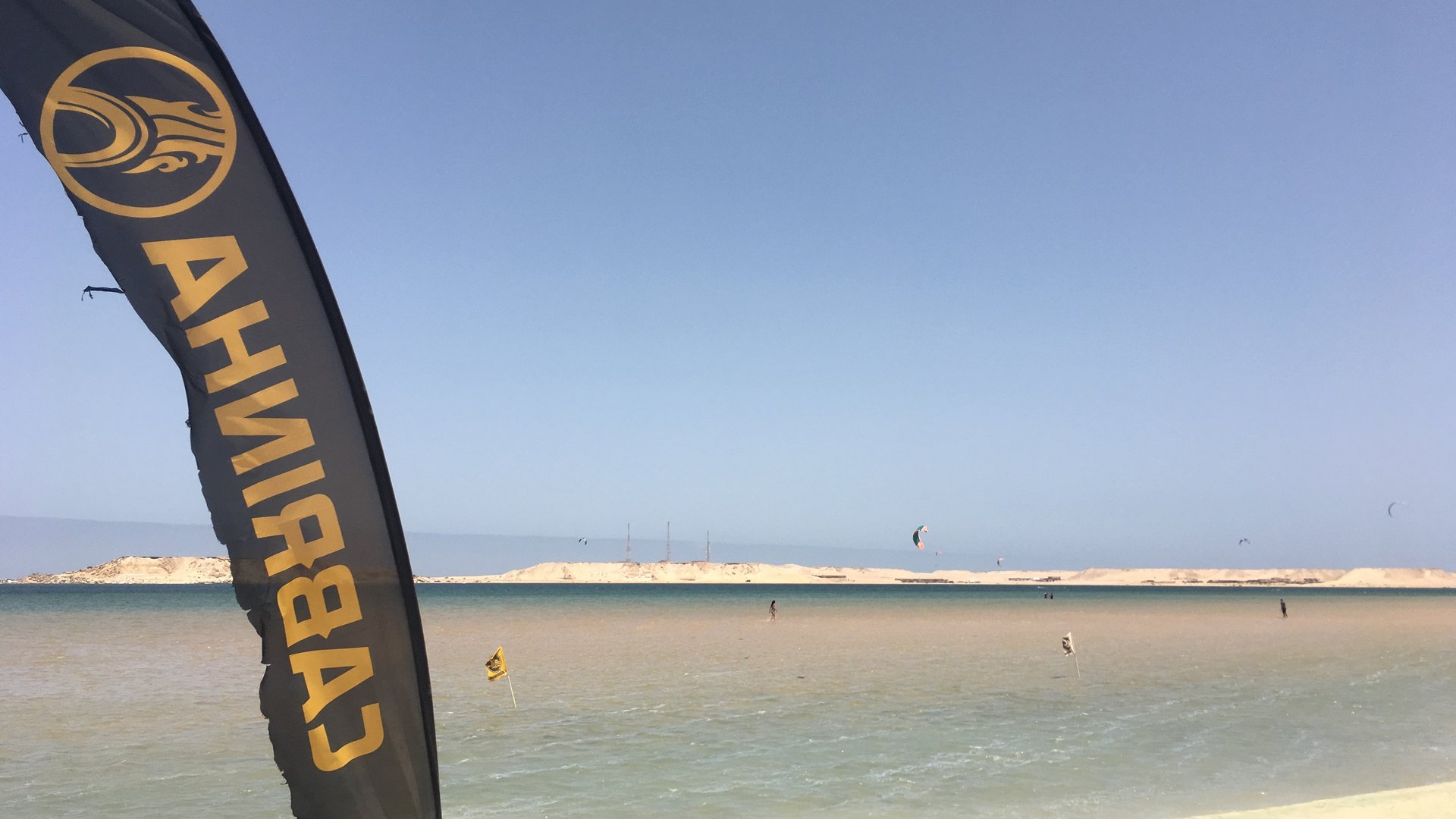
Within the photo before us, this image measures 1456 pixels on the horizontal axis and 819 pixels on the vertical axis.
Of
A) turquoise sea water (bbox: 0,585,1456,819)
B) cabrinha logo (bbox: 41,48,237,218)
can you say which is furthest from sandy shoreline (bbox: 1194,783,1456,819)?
cabrinha logo (bbox: 41,48,237,218)

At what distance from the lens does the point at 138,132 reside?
2.44 m

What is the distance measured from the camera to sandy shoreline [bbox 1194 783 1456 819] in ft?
31.1

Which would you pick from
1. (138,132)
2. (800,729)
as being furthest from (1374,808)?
(138,132)

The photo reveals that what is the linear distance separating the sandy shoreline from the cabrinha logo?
10542 millimetres

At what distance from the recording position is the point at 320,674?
8.07ft

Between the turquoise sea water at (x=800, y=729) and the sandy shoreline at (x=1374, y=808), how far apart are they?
1.25 meters

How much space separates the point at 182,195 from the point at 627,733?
15.1 meters

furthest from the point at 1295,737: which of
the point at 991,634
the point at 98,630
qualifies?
the point at 98,630

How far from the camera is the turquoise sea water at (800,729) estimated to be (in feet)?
39.3

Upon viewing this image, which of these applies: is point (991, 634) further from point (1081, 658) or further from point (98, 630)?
point (98, 630)

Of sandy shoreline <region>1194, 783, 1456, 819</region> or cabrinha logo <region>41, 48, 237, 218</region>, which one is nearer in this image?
cabrinha logo <region>41, 48, 237, 218</region>

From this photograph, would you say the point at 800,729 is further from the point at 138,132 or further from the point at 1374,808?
the point at 138,132

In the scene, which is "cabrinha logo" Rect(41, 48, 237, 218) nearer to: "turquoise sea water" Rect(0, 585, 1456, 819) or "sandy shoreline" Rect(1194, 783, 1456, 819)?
"turquoise sea water" Rect(0, 585, 1456, 819)

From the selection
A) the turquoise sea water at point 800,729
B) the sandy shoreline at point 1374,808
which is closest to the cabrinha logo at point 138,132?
the turquoise sea water at point 800,729
